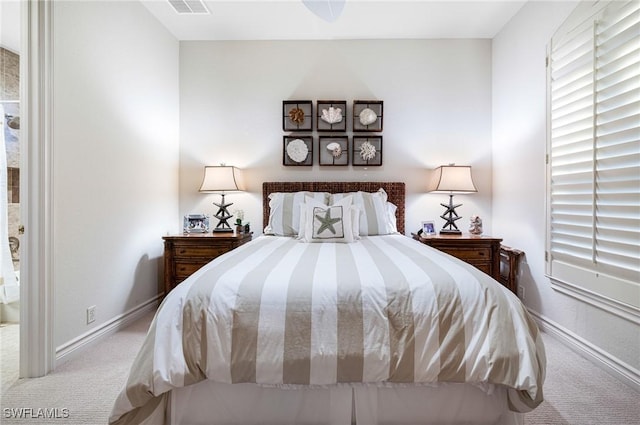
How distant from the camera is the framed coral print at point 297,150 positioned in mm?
3393

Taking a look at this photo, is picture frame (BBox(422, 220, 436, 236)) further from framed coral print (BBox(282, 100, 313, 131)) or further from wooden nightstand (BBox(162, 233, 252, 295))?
wooden nightstand (BBox(162, 233, 252, 295))

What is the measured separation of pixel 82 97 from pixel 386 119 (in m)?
2.77

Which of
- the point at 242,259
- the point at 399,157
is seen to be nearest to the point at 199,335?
the point at 242,259

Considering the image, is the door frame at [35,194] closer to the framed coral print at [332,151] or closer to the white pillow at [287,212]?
the white pillow at [287,212]

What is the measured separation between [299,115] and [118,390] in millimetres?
2822

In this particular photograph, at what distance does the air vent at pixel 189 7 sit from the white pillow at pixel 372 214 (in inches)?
85.6

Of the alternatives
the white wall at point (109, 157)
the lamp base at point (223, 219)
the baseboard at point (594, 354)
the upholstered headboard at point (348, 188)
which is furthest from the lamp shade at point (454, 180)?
the white wall at point (109, 157)

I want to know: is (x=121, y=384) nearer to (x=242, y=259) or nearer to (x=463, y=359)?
(x=242, y=259)

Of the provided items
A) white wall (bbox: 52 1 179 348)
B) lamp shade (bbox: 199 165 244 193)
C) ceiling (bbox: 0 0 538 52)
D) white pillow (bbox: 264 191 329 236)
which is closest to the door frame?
white wall (bbox: 52 1 179 348)

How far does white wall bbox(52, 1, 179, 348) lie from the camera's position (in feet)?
6.71

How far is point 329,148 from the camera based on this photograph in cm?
339

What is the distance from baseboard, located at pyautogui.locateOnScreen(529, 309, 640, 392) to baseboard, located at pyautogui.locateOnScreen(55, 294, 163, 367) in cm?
353

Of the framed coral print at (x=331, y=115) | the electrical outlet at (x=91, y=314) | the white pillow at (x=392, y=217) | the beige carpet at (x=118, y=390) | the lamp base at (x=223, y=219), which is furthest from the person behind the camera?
the framed coral print at (x=331, y=115)

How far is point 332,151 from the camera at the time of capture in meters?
3.40
